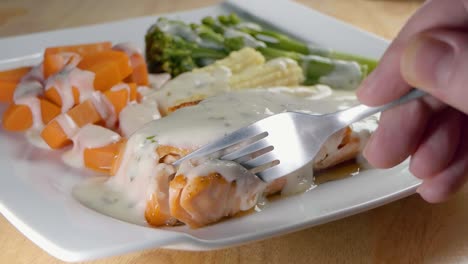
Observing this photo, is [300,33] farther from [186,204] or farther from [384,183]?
[186,204]

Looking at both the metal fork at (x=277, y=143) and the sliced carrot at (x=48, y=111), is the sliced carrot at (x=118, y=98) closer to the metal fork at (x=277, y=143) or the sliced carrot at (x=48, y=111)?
the sliced carrot at (x=48, y=111)

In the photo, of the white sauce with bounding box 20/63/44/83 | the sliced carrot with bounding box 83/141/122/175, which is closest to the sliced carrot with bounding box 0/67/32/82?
the white sauce with bounding box 20/63/44/83

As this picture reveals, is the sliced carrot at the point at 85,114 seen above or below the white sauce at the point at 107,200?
below

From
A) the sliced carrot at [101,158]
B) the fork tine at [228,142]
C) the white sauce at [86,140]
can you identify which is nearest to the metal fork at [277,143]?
the fork tine at [228,142]

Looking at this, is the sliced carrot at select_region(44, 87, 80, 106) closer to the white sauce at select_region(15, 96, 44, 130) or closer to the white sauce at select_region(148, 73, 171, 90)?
the white sauce at select_region(15, 96, 44, 130)

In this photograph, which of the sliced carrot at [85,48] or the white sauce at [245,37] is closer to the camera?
the sliced carrot at [85,48]

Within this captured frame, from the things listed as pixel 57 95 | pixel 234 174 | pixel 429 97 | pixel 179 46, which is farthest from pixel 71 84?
pixel 429 97
